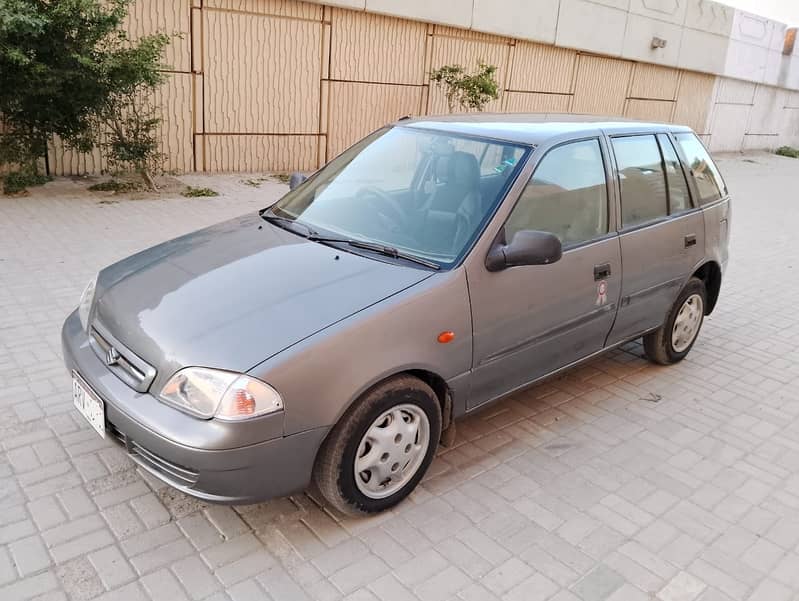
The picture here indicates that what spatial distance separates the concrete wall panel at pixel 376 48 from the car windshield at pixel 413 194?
8.61 metres

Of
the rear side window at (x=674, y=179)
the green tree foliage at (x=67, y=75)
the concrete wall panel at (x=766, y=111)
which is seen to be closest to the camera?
the rear side window at (x=674, y=179)

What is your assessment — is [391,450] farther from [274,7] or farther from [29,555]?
[274,7]

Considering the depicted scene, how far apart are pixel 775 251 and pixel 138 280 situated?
9.20 metres

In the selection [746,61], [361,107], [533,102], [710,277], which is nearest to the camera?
[710,277]

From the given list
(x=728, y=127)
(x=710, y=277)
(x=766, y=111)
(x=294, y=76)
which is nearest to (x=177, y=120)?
(x=294, y=76)

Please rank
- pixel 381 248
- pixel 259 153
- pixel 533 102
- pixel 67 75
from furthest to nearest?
pixel 533 102, pixel 259 153, pixel 67 75, pixel 381 248

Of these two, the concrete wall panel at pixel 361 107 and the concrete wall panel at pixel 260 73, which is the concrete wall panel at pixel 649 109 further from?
the concrete wall panel at pixel 260 73

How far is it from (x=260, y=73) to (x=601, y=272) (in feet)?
29.1

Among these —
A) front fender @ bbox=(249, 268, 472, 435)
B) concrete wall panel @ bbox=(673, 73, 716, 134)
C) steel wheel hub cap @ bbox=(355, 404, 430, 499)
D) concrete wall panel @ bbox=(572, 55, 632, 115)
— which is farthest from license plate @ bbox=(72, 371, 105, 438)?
concrete wall panel @ bbox=(673, 73, 716, 134)

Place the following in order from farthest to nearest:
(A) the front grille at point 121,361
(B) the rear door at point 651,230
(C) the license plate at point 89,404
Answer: (B) the rear door at point 651,230
(C) the license plate at point 89,404
(A) the front grille at point 121,361

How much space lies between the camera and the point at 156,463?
279 cm

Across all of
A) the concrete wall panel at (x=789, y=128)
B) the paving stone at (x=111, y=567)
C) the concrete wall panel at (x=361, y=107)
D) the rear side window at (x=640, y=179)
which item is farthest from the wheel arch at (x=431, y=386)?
the concrete wall panel at (x=789, y=128)

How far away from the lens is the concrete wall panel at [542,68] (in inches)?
618

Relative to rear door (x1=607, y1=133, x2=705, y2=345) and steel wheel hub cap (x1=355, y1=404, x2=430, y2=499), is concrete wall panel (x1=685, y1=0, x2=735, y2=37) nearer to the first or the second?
rear door (x1=607, y1=133, x2=705, y2=345)
